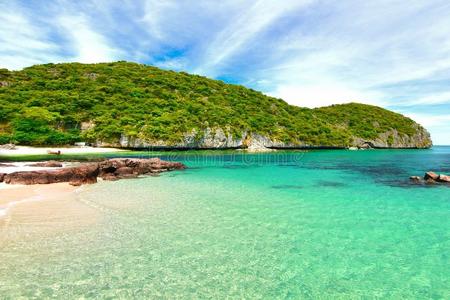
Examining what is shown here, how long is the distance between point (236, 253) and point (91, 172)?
54.7ft

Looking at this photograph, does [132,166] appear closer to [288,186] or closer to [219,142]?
[288,186]

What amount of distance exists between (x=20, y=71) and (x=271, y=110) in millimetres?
91809

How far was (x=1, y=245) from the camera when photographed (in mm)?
7711

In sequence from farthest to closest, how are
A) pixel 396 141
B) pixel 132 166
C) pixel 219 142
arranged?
1. pixel 396 141
2. pixel 219 142
3. pixel 132 166

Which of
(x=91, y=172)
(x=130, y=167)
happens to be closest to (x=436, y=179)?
(x=130, y=167)

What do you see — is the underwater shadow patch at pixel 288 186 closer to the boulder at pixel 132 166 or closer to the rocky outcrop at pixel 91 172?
the rocky outcrop at pixel 91 172

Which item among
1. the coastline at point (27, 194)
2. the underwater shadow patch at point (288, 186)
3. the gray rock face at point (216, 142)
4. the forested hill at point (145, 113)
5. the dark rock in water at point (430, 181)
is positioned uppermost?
the forested hill at point (145, 113)

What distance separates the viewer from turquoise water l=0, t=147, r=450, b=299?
224 inches

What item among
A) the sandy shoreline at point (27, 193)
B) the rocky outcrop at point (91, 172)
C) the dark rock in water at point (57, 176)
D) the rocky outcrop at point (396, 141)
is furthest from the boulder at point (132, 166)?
the rocky outcrop at point (396, 141)

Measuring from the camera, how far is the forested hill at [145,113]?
6488 centimetres

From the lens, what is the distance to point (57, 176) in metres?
18.9

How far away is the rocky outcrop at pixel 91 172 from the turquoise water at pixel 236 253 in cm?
651

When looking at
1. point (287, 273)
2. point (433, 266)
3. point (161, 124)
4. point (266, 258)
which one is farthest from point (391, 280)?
point (161, 124)

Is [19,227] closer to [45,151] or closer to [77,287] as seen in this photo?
[77,287]
